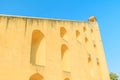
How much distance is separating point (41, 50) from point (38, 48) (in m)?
0.37

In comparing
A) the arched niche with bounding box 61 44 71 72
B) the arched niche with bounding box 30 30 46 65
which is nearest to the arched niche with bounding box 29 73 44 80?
the arched niche with bounding box 30 30 46 65

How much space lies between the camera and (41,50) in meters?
12.5

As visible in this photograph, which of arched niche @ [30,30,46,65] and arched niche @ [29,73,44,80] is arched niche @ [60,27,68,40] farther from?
arched niche @ [29,73,44,80]

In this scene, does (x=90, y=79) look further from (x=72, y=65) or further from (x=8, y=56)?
(x=8, y=56)

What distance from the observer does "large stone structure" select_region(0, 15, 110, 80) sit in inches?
411

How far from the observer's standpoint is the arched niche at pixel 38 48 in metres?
12.1

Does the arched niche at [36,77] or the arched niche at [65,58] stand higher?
the arched niche at [65,58]

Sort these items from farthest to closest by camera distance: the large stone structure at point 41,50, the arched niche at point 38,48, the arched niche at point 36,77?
the arched niche at point 38,48, the arched niche at point 36,77, the large stone structure at point 41,50

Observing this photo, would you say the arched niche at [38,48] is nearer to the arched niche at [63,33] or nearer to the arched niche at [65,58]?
the arched niche at [65,58]

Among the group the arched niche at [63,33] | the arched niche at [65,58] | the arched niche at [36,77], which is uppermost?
the arched niche at [63,33]

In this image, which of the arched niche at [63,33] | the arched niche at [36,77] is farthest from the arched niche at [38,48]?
the arched niche at [63,33]

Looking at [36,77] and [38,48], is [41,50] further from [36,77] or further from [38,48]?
[36,77]

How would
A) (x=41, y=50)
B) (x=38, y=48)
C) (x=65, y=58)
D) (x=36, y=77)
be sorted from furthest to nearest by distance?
(x=65, y=58)
(x=38, y=48)
(x=41, y=50)
(x=36, y=77)

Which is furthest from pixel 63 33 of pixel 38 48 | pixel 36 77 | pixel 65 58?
pixel 36 77
